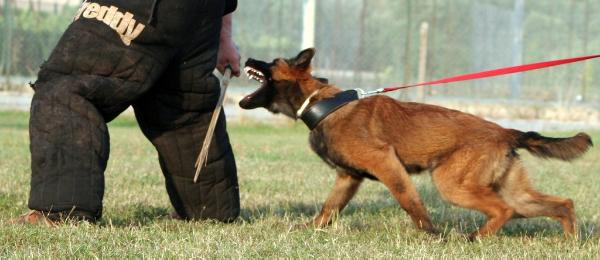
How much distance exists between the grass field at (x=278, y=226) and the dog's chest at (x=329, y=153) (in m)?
0.38

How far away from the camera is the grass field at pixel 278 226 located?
15.6 feet

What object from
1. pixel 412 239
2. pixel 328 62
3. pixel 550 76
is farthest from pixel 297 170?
pixel 550 76

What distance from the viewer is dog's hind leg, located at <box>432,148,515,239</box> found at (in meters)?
5.79

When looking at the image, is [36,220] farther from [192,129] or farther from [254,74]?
[254,74]

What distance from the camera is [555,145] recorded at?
604cm

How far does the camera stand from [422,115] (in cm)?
604

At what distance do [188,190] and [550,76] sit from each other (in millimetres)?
18335

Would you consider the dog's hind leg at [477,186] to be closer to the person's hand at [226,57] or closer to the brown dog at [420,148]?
the brown dog at [420,148]

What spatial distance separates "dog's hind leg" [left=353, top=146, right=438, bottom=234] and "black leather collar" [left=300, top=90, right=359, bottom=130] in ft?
1.28

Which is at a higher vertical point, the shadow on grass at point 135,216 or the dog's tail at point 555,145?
the dog's tail at point 555,145

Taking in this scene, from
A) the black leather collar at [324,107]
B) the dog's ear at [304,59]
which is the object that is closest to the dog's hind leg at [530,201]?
the black leather collar at [324,107]

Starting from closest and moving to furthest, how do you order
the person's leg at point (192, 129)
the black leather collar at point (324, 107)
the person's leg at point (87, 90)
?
the person's leg at point (87, 90), the person's leg at point (192, 129), the black leather collar at point (324, 107)

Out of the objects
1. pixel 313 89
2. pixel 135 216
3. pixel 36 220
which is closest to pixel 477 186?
pixel 313 89

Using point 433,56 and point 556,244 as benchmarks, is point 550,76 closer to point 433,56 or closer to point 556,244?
point 433,56
